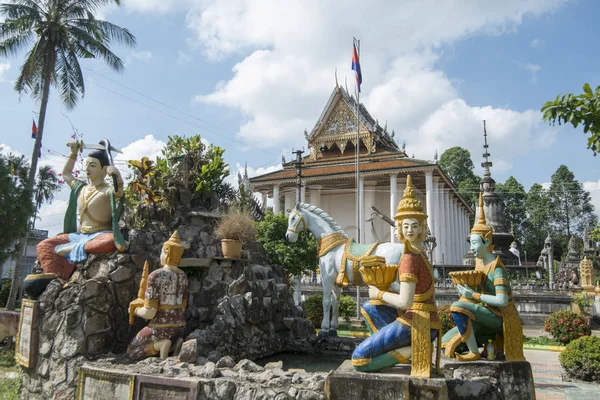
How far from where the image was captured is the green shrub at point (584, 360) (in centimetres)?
782

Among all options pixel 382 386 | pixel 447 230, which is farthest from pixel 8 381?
pixel 447 230

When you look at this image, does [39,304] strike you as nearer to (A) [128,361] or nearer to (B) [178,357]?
(A) [128,361]

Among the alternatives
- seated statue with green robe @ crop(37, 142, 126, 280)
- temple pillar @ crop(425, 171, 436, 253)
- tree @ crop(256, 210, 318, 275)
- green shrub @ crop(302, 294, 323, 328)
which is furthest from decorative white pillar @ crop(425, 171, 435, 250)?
seated statue with green robe @ crop(37, 142, 126, 280)

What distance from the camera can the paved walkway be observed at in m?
6.70

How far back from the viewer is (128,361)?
5.71 meters

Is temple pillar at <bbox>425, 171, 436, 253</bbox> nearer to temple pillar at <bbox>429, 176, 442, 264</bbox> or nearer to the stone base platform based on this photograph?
temple pillar at <bbox>429, 176, 442, 264</bbox>

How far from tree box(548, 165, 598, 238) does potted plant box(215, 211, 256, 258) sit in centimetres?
5048

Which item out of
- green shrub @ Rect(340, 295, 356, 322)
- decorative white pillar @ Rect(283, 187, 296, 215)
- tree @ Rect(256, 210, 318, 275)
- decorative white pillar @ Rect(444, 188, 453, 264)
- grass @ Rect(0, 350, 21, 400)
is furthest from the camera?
decorative white pillar @ Rect(283, 187, 296, 215)

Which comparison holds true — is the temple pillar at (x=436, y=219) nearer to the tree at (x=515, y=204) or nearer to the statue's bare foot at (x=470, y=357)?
the tree at (x=515, y=204)

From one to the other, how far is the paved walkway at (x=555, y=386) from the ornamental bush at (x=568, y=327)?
3161mm

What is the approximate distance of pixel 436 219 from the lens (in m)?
29.1

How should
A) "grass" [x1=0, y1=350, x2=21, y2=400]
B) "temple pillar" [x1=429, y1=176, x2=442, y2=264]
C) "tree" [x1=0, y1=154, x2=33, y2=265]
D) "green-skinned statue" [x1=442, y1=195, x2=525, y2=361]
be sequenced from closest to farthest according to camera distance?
"green-skinned statue" [x1=442, y1=195, x2=525, y2=361]
"grass" [x1=0, y1=350, x2=21, y2=400]
"tree" [x1=0, y1=154, x2=33, y2=265]
"temple pillar" [x1=429, y1=176, x2=442, y2=264]

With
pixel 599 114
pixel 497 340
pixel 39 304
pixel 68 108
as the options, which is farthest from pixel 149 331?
pixel 68 108

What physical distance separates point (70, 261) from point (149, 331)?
6.30 ft
